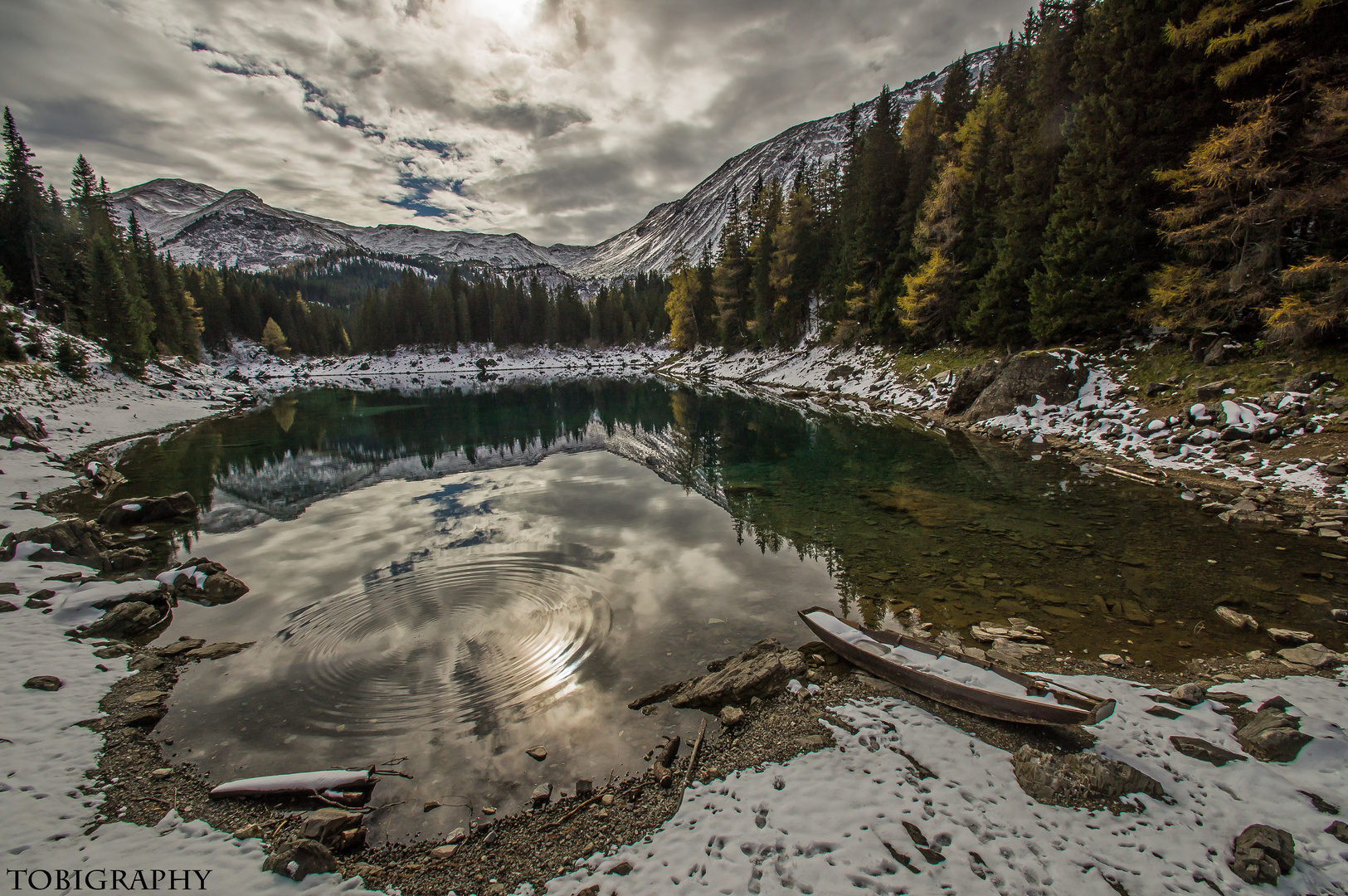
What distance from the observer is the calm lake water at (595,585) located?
7.18 m

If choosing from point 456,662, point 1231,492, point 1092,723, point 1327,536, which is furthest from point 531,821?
point 1231,492

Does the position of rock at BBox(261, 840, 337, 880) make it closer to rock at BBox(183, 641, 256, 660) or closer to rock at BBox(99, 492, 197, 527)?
rock at BBox(183, 641, 256, 660)

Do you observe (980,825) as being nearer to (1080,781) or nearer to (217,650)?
(1080,781)

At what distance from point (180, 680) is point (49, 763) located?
7.82ft

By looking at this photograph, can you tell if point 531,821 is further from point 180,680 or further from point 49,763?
point 180,680

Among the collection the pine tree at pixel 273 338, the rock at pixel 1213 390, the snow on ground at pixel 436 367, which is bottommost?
the rock at pixel 1213 390

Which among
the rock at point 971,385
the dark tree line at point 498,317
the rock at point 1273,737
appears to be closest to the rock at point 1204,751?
the rock at point 1273,737

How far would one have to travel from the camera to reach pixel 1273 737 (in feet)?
17.8

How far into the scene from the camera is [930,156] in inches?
1609

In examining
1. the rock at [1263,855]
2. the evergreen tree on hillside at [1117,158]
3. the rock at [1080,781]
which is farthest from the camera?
the evergreen tree on hillside at [1117,158]

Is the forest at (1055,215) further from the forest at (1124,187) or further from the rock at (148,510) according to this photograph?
the rock at (148,510)

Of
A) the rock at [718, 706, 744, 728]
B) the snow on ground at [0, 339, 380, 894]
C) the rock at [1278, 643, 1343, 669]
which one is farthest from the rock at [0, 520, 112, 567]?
the rock at [1278, 643, 1343, 669]

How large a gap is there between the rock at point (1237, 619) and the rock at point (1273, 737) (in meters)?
3.58

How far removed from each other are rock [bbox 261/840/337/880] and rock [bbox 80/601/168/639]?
25.7 feet
